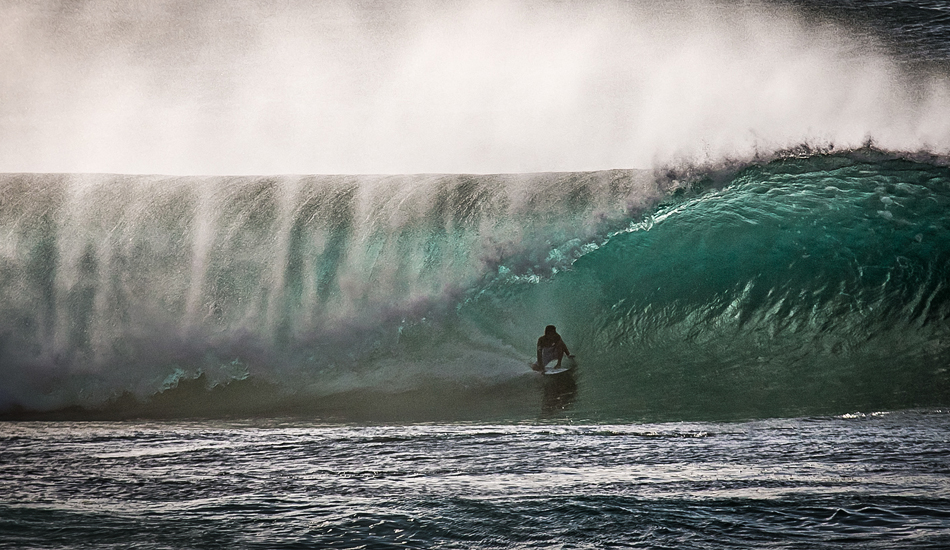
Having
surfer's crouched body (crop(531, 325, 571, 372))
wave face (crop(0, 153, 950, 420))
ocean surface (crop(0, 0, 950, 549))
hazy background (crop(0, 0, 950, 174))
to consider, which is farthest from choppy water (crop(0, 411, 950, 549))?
hazy background (crop(0, 0, 950, 174))

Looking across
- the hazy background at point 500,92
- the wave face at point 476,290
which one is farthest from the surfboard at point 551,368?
the hazy background at point 500,92

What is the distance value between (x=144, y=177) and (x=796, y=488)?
11.0 metres

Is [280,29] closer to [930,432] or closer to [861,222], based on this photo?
[861,222]

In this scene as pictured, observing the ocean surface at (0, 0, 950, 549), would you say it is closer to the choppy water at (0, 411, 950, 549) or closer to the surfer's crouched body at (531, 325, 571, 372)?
the choppy water at (0, 411, 950, 549)

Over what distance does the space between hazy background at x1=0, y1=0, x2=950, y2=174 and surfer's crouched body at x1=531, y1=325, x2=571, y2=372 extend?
164 inches

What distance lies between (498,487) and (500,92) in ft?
49.3

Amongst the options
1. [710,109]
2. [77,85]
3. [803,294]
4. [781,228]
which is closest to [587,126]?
[710,109]

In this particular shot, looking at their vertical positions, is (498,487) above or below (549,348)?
below

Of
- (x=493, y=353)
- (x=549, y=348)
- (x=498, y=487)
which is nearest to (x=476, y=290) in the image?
(x=493, y=353)

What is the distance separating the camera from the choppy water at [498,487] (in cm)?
430

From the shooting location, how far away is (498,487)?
5148 mm

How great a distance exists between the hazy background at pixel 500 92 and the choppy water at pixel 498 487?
22.5 feet

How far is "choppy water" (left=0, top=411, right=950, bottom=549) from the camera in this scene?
430 cm

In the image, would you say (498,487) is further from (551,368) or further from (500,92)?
(500,92)
